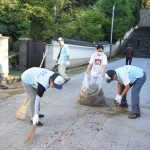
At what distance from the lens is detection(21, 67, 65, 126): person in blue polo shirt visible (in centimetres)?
561

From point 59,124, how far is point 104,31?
2559cm

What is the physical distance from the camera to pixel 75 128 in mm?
6387

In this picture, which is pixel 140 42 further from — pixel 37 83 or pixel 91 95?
pixel 37 83

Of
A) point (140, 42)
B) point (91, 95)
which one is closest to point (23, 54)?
point (91, 95)

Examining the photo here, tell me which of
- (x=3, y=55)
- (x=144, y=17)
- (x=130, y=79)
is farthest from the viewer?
(x=144, y=17)

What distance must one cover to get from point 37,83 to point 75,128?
49.2 inches

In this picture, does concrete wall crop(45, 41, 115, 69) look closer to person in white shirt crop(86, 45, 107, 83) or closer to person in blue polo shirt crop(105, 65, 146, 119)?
person in white shirt crop(86, 45, 107, 83)

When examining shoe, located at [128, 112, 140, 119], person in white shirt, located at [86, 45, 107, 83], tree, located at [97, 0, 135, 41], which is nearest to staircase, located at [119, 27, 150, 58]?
tree, located at [97, 0, 135, 41]

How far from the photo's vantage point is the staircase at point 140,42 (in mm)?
34156

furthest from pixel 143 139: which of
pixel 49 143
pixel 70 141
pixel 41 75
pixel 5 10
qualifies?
pixel 5 10

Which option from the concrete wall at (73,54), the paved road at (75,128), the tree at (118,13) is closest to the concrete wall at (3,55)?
the paved road at (75,128)

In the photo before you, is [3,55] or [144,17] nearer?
[3,55]

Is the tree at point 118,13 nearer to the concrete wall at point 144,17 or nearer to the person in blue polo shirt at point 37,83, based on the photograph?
the concrete wall at point 144,17

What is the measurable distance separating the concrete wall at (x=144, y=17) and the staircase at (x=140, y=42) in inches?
189
